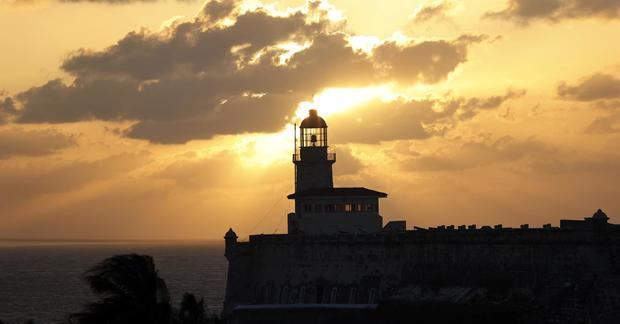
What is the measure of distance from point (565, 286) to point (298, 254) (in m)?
20.0

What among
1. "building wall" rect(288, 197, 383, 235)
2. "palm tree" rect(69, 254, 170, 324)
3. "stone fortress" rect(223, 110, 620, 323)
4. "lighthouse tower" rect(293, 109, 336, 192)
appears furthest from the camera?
"lighthouse tower" rect(293, 109, 336, 192)

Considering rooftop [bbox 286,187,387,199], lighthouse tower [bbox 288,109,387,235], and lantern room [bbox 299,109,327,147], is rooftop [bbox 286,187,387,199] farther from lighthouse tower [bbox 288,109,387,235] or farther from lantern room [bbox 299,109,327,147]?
lantern room [bbox 299,109,327,147]

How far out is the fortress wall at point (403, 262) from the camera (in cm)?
5328

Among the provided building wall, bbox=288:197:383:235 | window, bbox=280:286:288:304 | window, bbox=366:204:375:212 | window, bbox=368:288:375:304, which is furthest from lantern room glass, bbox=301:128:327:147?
window, bbox=368:288:375:304

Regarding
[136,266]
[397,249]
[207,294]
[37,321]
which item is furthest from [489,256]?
[207,294]

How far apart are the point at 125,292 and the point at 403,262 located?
4154cm

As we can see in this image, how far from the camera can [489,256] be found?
187ft

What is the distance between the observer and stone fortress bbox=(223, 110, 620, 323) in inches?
2057

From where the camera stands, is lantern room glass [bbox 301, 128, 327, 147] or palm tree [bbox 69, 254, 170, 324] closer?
palm tree [bbox 69, 254, 170, 324]

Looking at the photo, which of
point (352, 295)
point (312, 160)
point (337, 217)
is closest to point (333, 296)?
point (352, 295)

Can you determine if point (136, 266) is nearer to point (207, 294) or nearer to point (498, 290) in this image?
point (498, 290)

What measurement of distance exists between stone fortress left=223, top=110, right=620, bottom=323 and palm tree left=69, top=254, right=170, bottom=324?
33.1m

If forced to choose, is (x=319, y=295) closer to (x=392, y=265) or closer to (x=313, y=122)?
(x=392, y=265)

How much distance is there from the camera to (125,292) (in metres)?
A: 21.3
